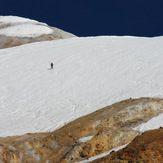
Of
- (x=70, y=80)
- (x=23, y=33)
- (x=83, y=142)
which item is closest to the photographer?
(x=83, y=142)

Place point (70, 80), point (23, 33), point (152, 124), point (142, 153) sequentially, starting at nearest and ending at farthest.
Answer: point (142, 153) → point (152, 124) → point (70, 80) → point (23, 33)

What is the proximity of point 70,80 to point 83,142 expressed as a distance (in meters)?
17.6

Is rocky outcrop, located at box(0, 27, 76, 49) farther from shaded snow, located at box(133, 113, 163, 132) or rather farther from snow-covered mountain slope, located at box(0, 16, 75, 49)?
shaded snow, located at box(133, 113, 163, 132)

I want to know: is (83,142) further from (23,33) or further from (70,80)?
(23,33)

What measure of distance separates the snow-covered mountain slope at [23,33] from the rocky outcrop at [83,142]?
58616mm

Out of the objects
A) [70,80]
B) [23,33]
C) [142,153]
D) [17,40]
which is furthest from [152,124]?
[23,33]

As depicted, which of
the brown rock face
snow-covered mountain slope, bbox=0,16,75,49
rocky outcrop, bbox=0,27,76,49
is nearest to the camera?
the brown rock face

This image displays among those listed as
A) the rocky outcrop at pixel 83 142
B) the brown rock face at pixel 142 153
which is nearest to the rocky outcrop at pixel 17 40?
the rocky outcrop at pixel 83 142

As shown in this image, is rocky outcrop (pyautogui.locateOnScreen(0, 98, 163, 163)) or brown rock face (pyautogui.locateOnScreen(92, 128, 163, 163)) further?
rocky outcrop (pyautogui.locateOnScreen(0, 98, 163, 163))

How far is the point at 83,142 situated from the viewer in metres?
10.5

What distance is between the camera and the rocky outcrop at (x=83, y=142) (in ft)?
32.3

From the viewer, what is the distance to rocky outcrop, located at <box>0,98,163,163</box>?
→ 986 centimetres

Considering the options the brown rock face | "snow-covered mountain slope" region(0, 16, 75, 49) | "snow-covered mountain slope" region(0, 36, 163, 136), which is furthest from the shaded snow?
"snow-covered mountain slope" region(0, 16, 75, 49)

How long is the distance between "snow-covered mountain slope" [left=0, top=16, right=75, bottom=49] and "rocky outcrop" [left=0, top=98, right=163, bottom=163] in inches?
2308
